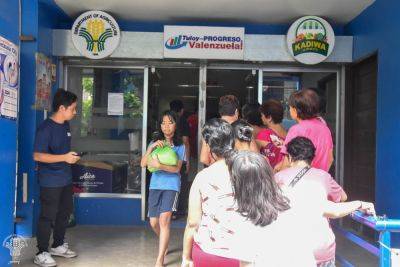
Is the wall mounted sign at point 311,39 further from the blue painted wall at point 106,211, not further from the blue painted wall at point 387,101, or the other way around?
the blue painted wall at point 106,211

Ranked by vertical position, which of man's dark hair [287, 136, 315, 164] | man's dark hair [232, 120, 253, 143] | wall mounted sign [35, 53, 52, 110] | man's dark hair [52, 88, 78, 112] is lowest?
man's dark hair [287, 136, 315, 164]

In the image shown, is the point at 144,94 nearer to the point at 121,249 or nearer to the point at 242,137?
the point at 121,249

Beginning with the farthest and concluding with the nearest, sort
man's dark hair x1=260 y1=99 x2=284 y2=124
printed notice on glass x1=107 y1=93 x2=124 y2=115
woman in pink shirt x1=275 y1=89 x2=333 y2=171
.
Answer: printed notice on glass x1=107 y1=93 x2=124 y2=115 → man's dark hair x1=260 y1=99 x2=284 y2=124 → woman in pink shirt x1=275 y1=89 x2=333 y2=171

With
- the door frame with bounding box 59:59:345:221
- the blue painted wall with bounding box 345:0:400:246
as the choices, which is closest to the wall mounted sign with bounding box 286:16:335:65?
the door frame with bounding box 59:59:345:221

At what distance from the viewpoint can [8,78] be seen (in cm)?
403

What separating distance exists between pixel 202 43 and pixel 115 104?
1466 mm

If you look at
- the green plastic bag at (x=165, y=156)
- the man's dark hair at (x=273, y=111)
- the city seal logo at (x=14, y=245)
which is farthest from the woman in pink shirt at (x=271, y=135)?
the city seal logo at (x=14, y=245)

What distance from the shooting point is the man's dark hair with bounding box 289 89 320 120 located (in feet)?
10.5

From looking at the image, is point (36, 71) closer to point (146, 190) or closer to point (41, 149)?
point (41, 149)

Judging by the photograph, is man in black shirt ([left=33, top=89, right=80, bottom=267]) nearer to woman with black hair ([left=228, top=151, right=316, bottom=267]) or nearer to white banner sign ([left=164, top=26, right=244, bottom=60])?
white banner sign ([left=164, top=26, right=244, bottom=60])

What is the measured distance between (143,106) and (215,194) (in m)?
4.10

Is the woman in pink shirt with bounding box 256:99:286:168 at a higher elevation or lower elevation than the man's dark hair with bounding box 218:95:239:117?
lower

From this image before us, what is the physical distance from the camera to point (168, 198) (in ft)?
13.6

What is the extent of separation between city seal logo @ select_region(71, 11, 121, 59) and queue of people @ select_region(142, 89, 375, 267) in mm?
3158
